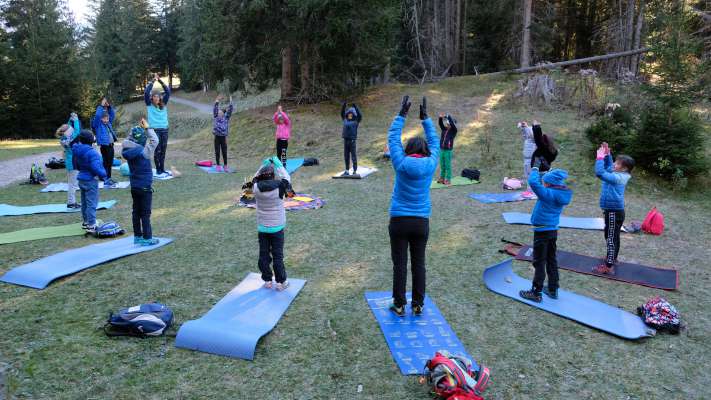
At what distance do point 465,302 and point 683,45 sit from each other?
9.71 meters

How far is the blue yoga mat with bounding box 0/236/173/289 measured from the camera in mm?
5473

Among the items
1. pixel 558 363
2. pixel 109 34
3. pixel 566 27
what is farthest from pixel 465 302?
pixel 109 34

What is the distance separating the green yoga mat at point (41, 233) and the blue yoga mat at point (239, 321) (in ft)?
12.9

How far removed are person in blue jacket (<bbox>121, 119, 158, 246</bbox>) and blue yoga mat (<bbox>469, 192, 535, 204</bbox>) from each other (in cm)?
701

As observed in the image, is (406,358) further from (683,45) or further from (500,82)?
(500,82)

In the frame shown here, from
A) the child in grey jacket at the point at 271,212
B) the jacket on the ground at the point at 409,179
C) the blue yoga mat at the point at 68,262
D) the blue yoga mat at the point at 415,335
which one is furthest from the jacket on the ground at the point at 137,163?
the jacket on the ground at the point at 409,179

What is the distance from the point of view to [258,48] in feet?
62.8

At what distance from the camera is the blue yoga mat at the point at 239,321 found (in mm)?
4164

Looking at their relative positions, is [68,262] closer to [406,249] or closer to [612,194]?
[406,249]

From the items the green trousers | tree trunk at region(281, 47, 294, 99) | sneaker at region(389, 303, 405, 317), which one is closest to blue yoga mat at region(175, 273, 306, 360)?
sneaker at region(389, 303, 405, 317)

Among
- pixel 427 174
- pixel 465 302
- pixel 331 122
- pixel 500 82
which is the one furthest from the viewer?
pixel 500 82

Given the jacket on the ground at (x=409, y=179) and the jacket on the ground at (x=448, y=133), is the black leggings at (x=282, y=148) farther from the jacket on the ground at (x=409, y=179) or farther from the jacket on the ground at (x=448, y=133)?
the jacket on the ground at (x=409, y=179)

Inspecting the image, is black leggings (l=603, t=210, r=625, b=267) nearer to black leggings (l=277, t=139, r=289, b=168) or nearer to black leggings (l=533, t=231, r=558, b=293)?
black leggings (l=533, t=231, r=558, b=293)

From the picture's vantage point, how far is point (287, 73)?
20.3 m
